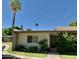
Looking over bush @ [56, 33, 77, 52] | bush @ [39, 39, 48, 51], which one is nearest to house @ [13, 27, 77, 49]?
bush @ [39, 39, 48, 51]

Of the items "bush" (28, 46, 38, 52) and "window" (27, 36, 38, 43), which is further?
"window" (27, 36, 38, 43)

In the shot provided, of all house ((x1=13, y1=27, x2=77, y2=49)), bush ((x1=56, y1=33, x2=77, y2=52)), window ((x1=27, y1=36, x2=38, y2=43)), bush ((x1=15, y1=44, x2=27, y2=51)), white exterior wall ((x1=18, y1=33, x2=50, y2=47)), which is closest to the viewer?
bush ((x1=56, y1=33, x2=77, y2=52))

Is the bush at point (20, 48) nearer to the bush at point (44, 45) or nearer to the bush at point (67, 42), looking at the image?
the bush at point (44, 45)

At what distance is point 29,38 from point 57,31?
7.74 ft

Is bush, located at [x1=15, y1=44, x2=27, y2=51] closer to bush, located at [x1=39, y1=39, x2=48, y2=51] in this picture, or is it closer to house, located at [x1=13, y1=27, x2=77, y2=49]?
house, located at [x1=13, y1=27, x2=77, y2=49]

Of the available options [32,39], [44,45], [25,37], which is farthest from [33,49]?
[25,37]

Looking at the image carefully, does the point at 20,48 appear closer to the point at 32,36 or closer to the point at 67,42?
the point at 32,36

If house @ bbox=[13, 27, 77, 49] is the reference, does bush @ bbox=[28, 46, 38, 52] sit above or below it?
below

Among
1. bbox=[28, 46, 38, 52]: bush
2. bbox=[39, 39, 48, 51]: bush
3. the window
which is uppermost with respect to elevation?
the window

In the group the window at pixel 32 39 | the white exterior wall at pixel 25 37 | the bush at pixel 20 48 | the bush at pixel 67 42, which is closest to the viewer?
the bush at pixel 67 42

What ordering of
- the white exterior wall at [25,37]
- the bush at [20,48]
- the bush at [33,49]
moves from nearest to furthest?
the bush at [33,49], the bush at [20,48], the white exterior wall at [25,37]

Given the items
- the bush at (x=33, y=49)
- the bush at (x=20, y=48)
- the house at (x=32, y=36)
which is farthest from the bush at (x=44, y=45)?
the bush at (x=20, y=48)

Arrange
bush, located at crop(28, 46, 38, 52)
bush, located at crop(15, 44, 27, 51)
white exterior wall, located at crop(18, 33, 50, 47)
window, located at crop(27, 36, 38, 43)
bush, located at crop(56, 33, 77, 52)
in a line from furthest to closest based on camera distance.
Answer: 1. window, located at crop(27, 36, 38, 43)
2. white exterior wall, located at crop(18, 33, 50, 47)
3. bush, located at crop(15, 44, 27, 51)
4. bush, located at crop(28, 46, 38, 52)
5. bush, located at crop(56, 33, 77, 52)

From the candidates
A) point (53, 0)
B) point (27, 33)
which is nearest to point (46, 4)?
point (53, 0)
